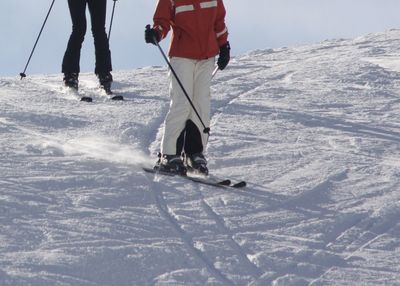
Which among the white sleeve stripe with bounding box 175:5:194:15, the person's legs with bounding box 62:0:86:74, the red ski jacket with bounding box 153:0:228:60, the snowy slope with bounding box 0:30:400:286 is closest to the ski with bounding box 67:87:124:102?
the snowy slope with bounding box 0:30:400:286

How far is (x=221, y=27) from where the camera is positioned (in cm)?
865

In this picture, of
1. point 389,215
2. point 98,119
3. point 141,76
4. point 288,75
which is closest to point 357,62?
point 288,75

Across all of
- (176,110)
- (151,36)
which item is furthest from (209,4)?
(176,110)

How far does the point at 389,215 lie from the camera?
23.2 ft

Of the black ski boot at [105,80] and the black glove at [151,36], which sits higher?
the black glove at [151,36]

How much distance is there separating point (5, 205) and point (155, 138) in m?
3.17

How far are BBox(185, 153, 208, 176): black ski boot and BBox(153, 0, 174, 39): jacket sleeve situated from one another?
104cm

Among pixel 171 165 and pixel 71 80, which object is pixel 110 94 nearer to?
pixel 71 80

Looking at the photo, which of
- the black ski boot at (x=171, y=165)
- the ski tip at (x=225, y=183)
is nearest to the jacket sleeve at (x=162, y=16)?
the black ski boot at (x=171, y=165)

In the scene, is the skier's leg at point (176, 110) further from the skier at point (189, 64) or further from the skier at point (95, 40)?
the skier at point (95, 40)

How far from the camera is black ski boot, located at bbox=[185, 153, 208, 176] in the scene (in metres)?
8.38

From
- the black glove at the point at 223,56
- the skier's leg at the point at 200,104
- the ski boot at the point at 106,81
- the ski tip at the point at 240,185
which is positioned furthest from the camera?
the ski boot at the point at 106,81

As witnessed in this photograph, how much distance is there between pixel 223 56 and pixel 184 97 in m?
0.54

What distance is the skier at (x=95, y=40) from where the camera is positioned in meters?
11.7
